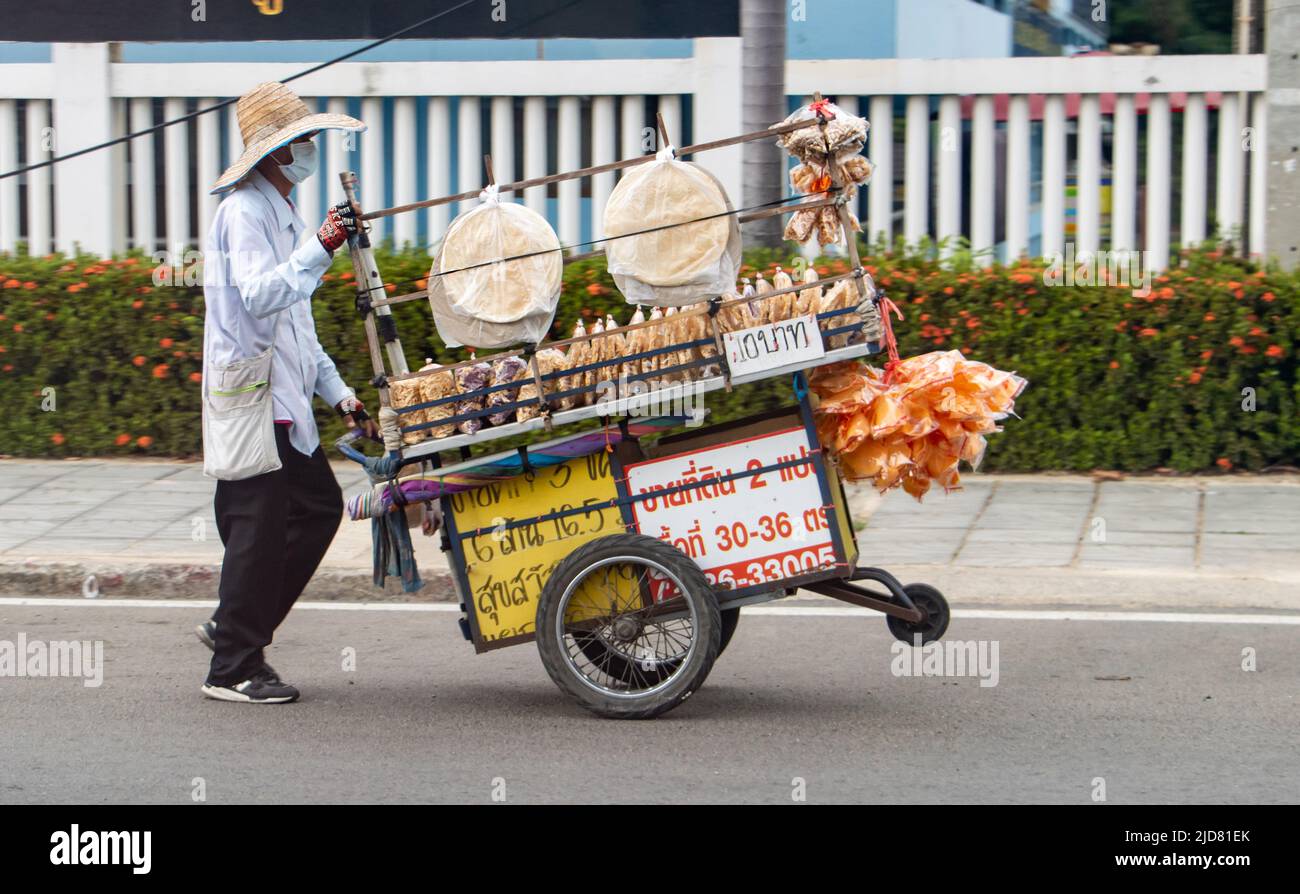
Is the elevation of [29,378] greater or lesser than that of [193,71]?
lesser

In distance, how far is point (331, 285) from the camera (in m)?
9.62

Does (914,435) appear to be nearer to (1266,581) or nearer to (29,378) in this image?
(1266,581)

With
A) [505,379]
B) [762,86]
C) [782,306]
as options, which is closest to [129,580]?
[505,379]

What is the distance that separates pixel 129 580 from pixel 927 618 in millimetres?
3919

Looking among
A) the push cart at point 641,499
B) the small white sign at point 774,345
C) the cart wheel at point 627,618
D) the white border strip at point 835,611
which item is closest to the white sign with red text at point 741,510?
the push cart at point 641,499

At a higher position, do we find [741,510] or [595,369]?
[595,369]

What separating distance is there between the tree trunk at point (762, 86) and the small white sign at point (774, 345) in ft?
14.0

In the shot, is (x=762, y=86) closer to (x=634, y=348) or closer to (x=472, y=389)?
(x=634, y=348)

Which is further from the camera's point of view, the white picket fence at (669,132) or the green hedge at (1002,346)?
the white picket fence at (669,132)

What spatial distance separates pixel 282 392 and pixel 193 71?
582cm

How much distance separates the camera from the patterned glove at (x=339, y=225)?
4.92 m

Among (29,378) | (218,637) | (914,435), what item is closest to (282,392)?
(218,637)

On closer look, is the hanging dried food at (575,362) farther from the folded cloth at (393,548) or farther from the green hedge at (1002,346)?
the green hedge at (1002,346)

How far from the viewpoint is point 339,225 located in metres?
4.93
